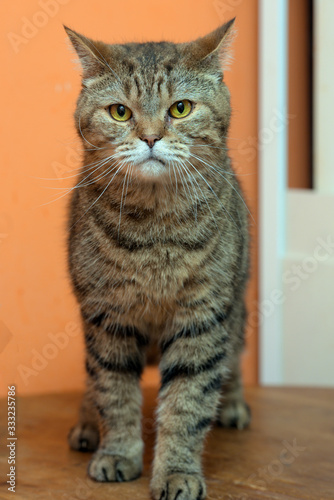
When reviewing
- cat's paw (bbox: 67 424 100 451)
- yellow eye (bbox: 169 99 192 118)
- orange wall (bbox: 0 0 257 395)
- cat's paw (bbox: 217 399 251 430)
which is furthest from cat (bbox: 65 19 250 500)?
orange wall (bbox: 0 0 257 395)

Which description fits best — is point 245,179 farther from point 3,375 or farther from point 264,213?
point 3,375

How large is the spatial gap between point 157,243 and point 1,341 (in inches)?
25.4

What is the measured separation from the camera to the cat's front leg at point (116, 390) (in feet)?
3.91

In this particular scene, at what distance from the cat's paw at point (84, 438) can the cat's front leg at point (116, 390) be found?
0.13 meters

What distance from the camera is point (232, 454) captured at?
132 centimetres

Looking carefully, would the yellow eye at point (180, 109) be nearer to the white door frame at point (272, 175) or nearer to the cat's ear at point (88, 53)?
the cat's ear at point (88, 53)

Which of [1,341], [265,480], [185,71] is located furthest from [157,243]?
[1,341]

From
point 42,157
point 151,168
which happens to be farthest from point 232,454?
point 42,157

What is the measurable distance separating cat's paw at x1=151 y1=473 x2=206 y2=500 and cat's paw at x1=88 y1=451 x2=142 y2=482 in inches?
2.9

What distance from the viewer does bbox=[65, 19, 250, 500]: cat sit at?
110 cm

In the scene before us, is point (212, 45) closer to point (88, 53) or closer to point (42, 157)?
point (88, 53)

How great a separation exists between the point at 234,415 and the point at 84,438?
37cm

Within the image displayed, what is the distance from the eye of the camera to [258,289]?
2059mm

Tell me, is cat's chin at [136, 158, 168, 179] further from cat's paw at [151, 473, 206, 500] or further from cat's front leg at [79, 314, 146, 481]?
cat's paw at [151, 473, 206, 500]
